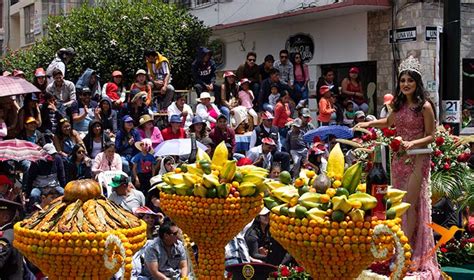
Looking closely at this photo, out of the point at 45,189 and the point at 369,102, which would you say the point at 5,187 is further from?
the point at 369,102

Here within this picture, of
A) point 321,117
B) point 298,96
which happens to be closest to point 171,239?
point 321,117

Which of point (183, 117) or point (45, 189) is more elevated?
point (183, 117)

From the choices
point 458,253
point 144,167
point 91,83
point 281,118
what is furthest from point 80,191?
point 91,83

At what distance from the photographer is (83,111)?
39.7ft

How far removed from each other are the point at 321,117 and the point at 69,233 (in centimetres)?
1071

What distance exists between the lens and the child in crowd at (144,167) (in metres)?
10.5

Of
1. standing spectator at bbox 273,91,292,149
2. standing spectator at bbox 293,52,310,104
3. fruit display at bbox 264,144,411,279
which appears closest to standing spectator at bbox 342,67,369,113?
standing spectator at bbox 293,52,310,104

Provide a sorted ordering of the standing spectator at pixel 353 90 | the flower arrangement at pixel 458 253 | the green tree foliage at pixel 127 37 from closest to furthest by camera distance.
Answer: the flower arrangement at pixel 458 253 < the standing spectator at pixel 353 90 < the green tree foliage at pixel 127 37

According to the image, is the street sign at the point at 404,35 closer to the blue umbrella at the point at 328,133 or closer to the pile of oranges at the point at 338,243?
the blue umbrella at the point at 328,133

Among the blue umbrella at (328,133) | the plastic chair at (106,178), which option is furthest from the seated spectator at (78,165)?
the blue umbrella at (328,133)

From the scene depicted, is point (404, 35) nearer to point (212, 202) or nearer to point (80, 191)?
point (212, 202)

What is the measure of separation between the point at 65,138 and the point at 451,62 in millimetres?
5771

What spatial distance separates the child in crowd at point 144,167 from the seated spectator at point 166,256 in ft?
10.8

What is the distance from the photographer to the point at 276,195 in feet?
11.5
